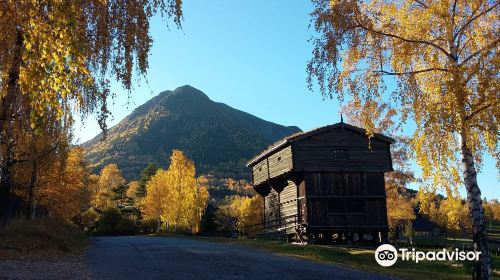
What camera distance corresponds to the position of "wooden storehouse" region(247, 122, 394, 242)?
30562 millimetres

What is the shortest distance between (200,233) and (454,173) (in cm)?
4125

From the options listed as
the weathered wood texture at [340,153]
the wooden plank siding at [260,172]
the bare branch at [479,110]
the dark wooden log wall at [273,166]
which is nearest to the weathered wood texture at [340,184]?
the weathered wood texture at [340,153]

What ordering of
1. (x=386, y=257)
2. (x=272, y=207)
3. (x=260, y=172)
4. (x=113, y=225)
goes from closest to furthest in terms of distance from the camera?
(x=386, y=257)
(x=272, y=207)
(x=260, y=172)
(x=113, y=225)

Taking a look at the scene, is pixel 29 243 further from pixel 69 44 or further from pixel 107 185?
pixel 107 185

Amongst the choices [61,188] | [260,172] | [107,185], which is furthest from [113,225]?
[107,185]

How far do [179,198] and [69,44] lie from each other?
47.5 meters

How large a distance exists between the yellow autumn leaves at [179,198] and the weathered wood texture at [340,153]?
23004 mm

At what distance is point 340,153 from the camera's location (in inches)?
1233

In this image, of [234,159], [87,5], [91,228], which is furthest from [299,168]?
[234,159]

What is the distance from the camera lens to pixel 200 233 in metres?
51.5

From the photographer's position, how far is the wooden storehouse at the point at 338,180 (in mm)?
30562

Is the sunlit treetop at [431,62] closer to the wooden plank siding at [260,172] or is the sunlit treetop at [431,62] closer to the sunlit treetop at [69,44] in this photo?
the sunlit treetop at [69,44]

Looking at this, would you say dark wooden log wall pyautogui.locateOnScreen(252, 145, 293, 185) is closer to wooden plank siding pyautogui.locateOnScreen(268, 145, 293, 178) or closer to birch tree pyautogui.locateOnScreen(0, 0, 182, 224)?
wooden plank siding pyautogui.locateOnScreen(268, 145, 293, 178)

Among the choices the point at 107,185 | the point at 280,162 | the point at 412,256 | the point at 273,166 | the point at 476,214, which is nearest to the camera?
the point at 476,214
